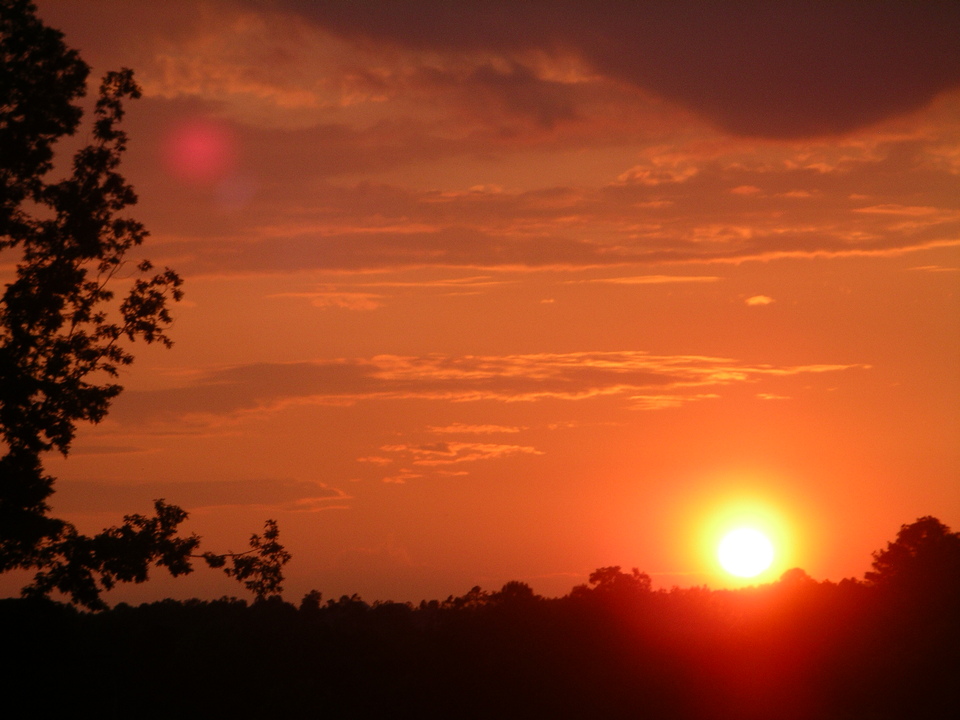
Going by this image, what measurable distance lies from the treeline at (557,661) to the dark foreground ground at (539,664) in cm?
10

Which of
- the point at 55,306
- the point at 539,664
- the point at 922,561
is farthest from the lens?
the point at 922,561

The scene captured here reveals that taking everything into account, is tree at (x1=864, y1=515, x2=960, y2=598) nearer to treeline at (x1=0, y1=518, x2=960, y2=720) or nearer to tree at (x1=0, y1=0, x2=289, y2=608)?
treeline at (x1=0, y1=518, x2=960, y2=720)

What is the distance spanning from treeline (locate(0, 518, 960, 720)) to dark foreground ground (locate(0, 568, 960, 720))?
0.32 feet

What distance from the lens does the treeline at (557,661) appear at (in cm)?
4141

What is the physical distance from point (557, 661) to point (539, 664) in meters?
0.89

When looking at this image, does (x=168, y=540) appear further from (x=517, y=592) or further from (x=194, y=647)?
(x=517, y=592)

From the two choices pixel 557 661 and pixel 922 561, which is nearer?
pixel 557 661

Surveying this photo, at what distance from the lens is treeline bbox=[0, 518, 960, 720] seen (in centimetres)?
4141

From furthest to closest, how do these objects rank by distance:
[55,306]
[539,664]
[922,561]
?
[922,561] < [539,664] < [55,306]

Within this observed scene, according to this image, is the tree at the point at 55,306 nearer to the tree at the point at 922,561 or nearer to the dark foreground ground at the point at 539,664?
the dark foreground ground at the point at 539,664

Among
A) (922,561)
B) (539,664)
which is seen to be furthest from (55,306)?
(922,561)

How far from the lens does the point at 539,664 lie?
161 feet

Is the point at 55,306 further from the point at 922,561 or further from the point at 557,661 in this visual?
the point at 922,561

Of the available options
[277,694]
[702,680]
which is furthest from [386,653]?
[702,680]
